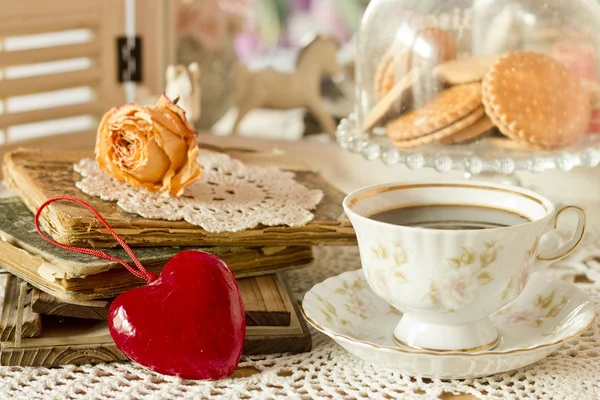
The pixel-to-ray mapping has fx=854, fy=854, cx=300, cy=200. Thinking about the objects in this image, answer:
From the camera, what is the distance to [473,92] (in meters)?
0.78

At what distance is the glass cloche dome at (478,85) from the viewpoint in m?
0.78

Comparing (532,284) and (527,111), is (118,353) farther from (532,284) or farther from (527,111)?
(527,111)

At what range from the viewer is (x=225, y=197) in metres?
0.73

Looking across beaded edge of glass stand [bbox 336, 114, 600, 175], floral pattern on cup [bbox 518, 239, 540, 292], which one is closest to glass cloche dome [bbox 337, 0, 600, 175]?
beaded edge of glass stand [bbox 336, 114, 600, 175]

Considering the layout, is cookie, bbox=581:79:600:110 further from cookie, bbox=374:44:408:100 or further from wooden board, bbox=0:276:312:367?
wooden board, bbox=0:276:312:367

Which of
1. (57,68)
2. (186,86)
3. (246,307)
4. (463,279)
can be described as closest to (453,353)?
(463,279)

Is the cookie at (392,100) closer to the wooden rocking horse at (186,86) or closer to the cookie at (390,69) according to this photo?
the cookie at (390,69)

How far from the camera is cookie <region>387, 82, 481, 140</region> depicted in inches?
30.5

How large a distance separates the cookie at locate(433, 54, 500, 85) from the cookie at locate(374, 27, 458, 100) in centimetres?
1

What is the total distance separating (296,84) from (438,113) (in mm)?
472

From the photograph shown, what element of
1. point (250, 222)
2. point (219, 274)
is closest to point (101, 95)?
point (250, 222)

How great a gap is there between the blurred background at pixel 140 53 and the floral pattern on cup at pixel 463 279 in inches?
22.3

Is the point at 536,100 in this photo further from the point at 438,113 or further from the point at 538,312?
the point at 538,312

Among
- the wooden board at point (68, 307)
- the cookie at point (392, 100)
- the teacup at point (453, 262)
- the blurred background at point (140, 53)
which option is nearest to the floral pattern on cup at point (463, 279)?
the teacup at point (453, 262)
